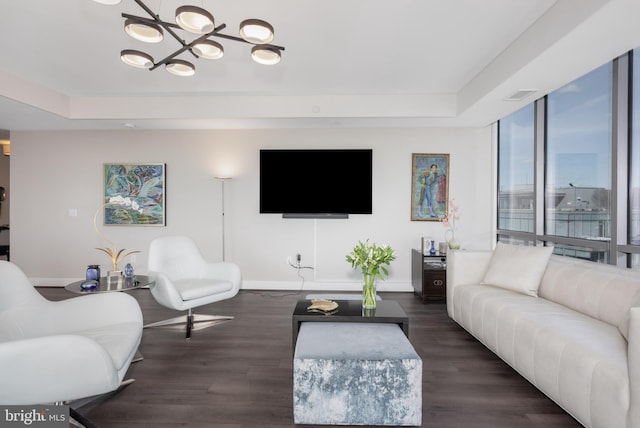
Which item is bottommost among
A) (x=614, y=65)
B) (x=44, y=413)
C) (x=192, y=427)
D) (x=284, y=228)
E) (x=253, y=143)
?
(x=192, y=427)

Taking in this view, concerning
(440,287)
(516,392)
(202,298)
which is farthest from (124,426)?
(440,287)

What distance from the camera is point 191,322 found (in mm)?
3186

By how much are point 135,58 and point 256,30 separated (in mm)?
996

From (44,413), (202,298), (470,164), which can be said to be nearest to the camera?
(44,413)

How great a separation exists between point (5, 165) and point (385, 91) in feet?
25.4

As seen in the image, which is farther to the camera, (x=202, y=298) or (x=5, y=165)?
(x=5, y=165)

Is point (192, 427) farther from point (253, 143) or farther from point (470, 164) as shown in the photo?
point (470, 164)

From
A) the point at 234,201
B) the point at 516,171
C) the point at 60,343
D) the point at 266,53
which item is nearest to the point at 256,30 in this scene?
the point at 266,53

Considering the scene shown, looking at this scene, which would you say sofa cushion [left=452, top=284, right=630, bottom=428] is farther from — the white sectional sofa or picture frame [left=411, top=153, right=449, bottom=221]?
picture frame [left=411, top=153, right=449, bottom=221]

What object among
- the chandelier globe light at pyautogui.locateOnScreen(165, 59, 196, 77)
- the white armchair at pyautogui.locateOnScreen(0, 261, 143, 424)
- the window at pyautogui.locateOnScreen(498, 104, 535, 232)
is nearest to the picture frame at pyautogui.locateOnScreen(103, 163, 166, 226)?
the chandelier globe light at pyautogui.locateOnScreen(165, 59, 196, 77)

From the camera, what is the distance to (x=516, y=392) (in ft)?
6.95

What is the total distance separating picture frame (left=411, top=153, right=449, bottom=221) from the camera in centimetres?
472

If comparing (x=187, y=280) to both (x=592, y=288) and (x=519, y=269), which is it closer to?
(x=519, y=269)

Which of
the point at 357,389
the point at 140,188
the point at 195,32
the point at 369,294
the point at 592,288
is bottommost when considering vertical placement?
the point at 357,389
